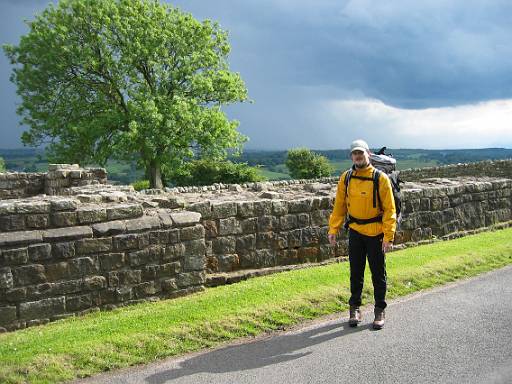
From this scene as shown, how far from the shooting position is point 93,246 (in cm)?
773

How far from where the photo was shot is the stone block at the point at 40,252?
24.0 ft

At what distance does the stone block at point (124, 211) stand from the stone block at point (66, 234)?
45 centimetres

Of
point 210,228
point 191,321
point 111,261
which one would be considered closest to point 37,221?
point 111,261

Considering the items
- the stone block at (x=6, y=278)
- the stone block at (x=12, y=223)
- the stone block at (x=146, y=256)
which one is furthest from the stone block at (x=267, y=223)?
the stone block at (x=6, y=278)

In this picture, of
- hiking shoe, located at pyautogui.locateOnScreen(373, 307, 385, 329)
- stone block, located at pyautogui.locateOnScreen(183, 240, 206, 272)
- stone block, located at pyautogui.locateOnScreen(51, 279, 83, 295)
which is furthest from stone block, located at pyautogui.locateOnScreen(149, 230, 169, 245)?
hiking shoe, located at pyautogui.locateOnScreen(373, 307, 385, 329)

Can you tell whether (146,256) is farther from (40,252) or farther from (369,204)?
(369,204)

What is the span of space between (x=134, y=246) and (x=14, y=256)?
1.75 m

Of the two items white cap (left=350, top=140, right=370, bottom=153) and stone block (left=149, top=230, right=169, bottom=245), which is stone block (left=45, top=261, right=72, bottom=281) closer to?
stone block (left=149, top=230, right=169, bottom=245)

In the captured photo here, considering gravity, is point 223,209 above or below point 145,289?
above

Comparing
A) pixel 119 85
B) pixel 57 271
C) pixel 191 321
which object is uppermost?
pixel 119 85

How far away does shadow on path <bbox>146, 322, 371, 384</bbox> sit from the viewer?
5641 millimetres

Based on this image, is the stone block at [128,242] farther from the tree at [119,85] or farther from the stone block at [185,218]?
the tree at [119,85]

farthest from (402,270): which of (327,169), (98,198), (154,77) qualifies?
(327,169)

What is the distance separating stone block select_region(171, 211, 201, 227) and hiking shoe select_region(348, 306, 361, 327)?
311 centimetres
